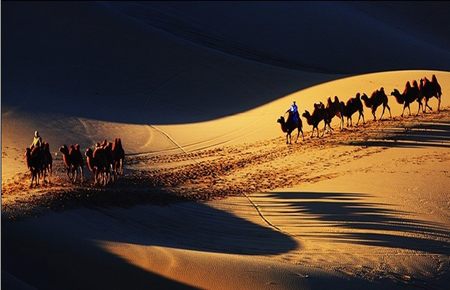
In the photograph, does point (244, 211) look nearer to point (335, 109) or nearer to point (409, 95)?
point (335, 109)

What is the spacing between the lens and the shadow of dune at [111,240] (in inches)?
506

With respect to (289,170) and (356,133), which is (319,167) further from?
(356,133)

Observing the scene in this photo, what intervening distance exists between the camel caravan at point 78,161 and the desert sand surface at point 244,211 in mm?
306

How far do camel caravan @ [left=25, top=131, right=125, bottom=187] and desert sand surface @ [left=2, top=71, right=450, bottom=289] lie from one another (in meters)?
0.31

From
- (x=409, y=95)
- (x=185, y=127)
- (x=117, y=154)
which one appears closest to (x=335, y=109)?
(x=409, y=95)

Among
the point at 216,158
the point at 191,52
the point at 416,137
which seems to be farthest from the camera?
the point at 191,52

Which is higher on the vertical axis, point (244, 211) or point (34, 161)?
point (34, 161)

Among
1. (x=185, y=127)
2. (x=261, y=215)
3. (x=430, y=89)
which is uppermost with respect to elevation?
(x=430, y=89)

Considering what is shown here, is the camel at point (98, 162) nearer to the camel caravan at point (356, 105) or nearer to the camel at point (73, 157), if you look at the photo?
the camel at point (73, 157)

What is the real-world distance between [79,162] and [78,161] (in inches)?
1.0

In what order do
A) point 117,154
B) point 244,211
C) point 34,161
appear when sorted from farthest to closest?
point 117,154 → point 34,161 → point 244,211

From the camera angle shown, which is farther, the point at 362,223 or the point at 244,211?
the point at 244,211

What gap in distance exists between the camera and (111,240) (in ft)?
47.3

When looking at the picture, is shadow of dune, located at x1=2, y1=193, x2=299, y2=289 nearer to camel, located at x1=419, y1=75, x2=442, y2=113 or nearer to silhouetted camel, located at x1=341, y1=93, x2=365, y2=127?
silhouetted camel, located at x1=341, y1=93, x2=365, y2=127
